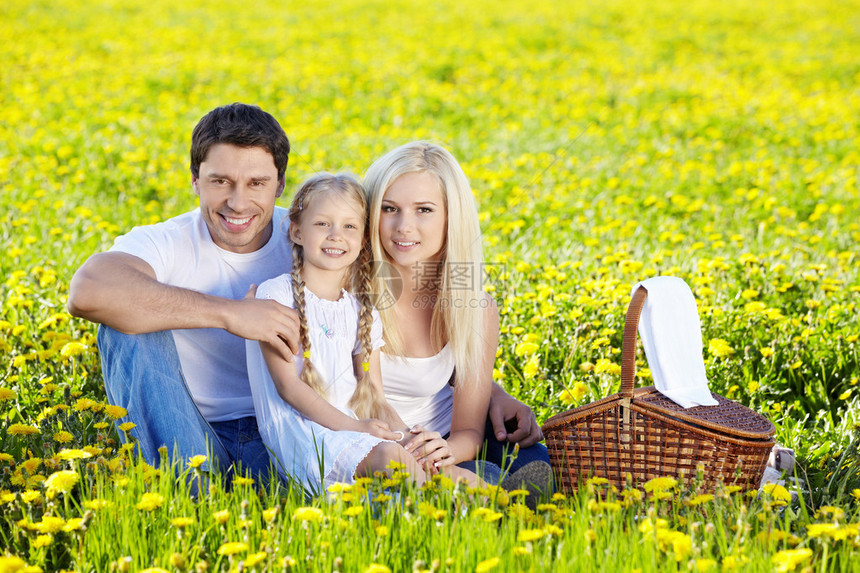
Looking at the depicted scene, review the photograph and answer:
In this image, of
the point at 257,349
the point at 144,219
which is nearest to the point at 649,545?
the point at 257,349

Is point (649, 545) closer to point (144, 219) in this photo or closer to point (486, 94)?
point (144, 219)

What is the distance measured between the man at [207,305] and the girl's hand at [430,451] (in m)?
0.38

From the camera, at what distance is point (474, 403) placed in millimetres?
2670

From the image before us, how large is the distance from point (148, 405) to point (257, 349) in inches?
14.1

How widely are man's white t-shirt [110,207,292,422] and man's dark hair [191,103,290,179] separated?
0.93ft

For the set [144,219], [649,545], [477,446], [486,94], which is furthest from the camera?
[486,94]

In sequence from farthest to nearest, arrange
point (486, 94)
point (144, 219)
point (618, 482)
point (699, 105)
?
point (486, 94)
point (699, 105)
point (144, 219)
point (618, 482)

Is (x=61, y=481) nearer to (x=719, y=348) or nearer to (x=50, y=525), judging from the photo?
(x=50, y=525)

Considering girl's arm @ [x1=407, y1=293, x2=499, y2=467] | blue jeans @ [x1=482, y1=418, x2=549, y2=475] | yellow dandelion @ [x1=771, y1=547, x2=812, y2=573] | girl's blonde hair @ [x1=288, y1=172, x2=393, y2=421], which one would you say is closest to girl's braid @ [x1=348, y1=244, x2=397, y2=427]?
girl's blonde hair @ [x1=288, y1=172, x2=393, y2=421]

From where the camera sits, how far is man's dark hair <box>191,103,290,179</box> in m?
2.63

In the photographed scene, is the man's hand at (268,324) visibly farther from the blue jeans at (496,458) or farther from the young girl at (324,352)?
the blue jeans at (496,458)

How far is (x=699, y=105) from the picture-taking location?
9.05m

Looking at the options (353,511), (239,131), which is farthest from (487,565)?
(239,131)

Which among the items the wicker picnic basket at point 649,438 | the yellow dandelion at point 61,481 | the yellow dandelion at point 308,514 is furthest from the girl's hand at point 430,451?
the yellow dandelion at point 61,481
